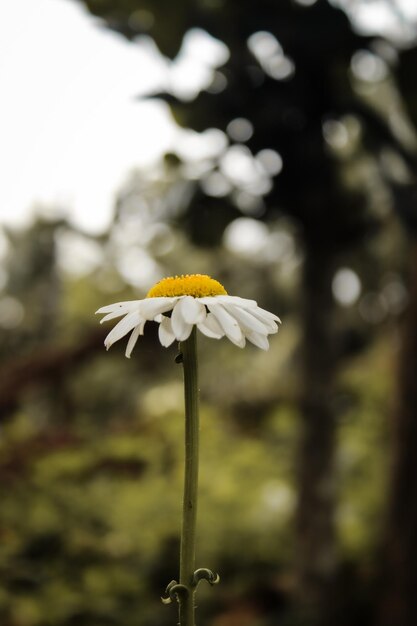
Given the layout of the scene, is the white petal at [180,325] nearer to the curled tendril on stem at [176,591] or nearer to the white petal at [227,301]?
the white petal at [227,301]

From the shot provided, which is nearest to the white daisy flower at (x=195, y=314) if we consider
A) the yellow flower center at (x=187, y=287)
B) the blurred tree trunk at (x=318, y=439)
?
the yellow flower center at (x=187, y=287)

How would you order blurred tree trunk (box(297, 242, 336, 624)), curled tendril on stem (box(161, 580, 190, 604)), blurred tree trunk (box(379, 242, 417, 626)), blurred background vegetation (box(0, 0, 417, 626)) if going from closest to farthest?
curled tendril on stem (box(161, 580, 190, 604))
blurred background vegetation (box(0, 0, 417, 626))
blurred tree trunk (box(379, 242, 417, 626))
blurred tree trunk (box(297, 242, 336, 624))

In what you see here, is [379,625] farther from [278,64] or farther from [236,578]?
[278,64]

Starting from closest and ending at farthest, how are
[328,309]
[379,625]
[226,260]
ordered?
[379,625], [328,309], [226,260]

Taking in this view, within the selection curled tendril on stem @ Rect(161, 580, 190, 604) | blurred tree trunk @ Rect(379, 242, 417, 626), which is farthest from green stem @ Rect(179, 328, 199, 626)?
blurred tree trunk @ Rect(379, 242, 417, 626)

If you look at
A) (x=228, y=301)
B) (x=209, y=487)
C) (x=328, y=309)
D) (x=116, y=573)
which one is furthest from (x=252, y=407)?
(x=228, y=301)

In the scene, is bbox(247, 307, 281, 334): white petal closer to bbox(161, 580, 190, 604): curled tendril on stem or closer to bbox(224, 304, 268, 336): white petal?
bbox(224, 304, 268, 336): white petal

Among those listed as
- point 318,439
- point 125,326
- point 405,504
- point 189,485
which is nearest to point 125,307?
point 125,326
